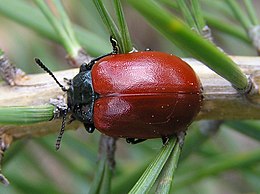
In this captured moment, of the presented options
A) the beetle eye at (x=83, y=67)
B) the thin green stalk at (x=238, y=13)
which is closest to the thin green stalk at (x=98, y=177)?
the beetle eye at (x=83, y=67)

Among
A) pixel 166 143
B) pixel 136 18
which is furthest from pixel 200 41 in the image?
pixel 136 18

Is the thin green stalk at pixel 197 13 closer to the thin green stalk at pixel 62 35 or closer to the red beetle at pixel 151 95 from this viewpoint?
the red beetle at pixel 151 95

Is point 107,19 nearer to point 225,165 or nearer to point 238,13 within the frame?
point 238,13

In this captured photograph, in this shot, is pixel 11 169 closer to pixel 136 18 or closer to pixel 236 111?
pixel 236 111

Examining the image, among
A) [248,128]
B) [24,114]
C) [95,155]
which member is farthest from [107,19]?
[95,155]

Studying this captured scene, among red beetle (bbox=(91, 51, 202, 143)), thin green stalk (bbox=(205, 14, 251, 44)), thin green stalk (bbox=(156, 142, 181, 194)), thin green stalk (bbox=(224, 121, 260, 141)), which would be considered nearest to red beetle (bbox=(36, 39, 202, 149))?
red beetle (bbox=(91, 51, 202, 143))

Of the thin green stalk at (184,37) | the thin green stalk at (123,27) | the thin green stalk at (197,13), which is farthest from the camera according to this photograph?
the thin green stalk at (197,13)
